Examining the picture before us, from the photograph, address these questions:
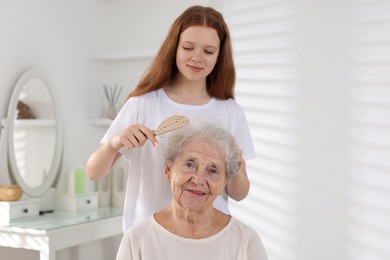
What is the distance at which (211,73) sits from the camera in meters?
1.88

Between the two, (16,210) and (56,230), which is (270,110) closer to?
(56,230)

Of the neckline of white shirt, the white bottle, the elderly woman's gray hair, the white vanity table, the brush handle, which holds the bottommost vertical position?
the white vanity table

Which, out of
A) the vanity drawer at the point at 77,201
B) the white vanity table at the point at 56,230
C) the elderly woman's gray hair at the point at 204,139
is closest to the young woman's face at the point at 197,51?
the elderly woman's gray hair at the point at 204,139

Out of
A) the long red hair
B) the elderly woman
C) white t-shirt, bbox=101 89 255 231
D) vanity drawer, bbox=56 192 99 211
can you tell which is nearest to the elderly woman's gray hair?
the elderly woman

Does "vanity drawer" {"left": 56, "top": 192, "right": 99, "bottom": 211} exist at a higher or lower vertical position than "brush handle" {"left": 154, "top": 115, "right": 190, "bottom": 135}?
lower

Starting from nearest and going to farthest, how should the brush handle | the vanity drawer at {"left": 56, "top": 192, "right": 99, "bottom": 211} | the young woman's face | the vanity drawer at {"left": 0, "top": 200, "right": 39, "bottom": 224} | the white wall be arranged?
1. the brush handle
2. the young woman's face
3. the white wall
4. the vanity drawer at {"left": 0, "top": 200, "right": 39, "bottom": 224}
5. the vanity drawer at {"left": 56, "top": 192, "right": 99, "bottom": 211}

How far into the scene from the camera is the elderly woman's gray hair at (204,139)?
1611 millimetres

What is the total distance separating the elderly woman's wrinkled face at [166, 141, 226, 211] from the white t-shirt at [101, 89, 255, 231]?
0.61ft

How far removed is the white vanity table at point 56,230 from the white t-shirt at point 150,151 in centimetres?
114

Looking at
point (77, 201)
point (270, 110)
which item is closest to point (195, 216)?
point (270, 110)

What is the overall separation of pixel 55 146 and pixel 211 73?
1803mm

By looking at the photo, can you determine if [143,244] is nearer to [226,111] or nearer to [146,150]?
[146,150]

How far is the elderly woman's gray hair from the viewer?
161 cm

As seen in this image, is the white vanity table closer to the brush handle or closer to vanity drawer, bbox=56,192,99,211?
vanity drawer, bbox=56,192,99,211
